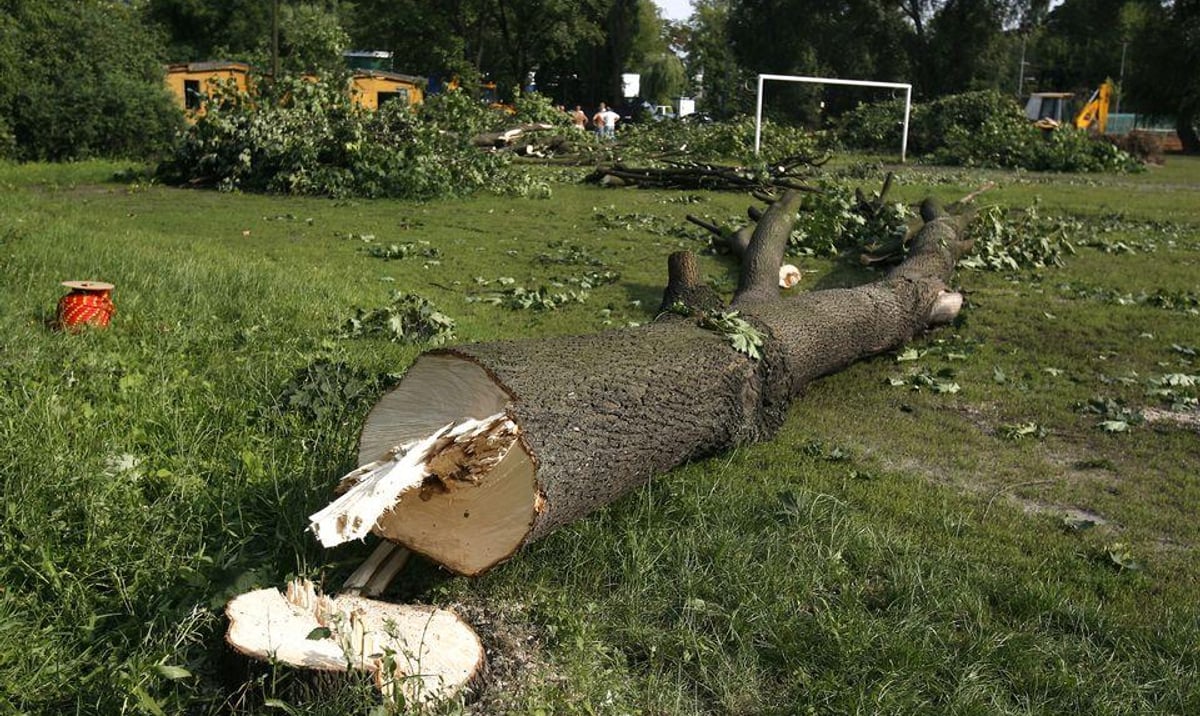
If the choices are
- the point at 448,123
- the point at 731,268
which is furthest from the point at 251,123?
the point at 731,268

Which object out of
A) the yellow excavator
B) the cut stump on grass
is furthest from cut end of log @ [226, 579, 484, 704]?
the yellow excavator

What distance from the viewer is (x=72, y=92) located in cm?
2192

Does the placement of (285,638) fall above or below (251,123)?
below

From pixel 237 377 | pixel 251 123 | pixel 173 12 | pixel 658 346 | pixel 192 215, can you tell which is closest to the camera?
pixel 658 346

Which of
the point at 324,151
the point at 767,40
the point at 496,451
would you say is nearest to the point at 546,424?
the point at 496,451

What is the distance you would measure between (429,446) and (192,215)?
11.1m

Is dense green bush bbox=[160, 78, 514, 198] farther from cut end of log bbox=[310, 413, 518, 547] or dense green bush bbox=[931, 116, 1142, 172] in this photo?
dense green bush bbox=[931, 116, 1142, 172]

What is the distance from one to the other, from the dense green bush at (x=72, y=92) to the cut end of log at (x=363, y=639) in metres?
20.7

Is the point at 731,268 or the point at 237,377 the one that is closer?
the point at 237,377

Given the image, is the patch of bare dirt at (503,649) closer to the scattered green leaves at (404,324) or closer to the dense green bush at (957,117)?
the scattered green leaves at (404,324)

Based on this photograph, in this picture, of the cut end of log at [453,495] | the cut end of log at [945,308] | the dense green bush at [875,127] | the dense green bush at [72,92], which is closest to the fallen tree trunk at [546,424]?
the cut end of log at [453,495]

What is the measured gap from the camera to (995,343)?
8.05 meters

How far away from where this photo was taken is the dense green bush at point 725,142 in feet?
79.9

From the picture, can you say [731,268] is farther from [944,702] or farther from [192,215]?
[944,702]
